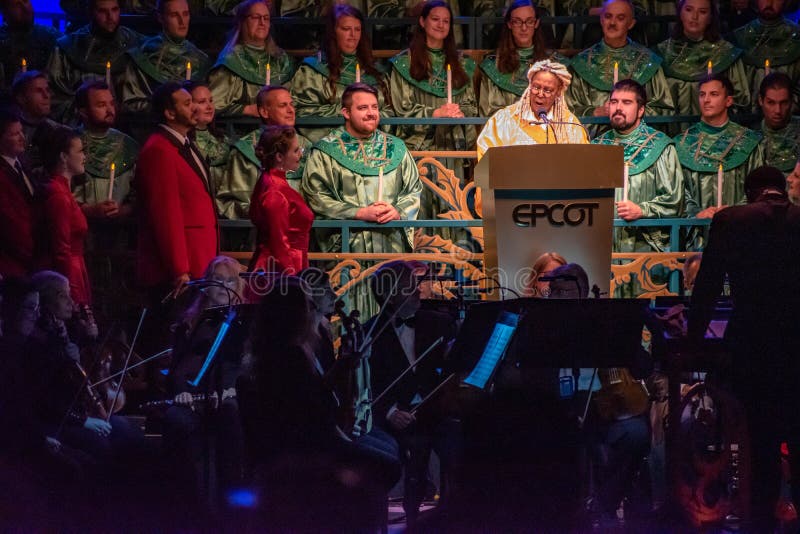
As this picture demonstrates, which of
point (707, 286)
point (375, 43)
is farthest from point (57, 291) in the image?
point (375, 43)

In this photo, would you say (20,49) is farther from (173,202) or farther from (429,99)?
(429,99)

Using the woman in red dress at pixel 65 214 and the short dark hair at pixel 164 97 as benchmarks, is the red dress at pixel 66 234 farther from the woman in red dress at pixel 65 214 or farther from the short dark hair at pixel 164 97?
the short dark hair at pixel 164 97

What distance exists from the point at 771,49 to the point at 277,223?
4.16 meters

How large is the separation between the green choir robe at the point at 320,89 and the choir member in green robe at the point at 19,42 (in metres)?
1.80

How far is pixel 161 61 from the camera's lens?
25.5ft

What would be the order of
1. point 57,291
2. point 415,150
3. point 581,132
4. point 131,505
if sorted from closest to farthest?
point 131,505
point 57,291
point 581,132
point 415,150

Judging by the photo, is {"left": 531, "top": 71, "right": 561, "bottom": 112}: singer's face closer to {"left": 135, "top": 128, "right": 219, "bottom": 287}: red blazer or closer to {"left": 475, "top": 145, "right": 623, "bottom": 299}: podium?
{"left": 475, "top": 145, "right": 623, "bottom": 299}: podium

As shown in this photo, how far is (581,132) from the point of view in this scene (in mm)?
6617

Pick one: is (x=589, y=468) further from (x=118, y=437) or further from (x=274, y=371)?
(x=118, y=437)

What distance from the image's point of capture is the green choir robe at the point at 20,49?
796cm

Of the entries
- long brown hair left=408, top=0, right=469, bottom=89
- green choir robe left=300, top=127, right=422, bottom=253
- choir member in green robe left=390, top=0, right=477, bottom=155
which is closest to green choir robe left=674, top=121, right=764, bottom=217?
choir member in green robe left=390, top=0, right=477, bottom=155

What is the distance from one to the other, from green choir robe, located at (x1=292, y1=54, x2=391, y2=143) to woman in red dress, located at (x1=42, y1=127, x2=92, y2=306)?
2.02 meters

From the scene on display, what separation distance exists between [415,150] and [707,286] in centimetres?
378

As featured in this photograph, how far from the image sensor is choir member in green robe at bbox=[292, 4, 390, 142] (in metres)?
7.66
